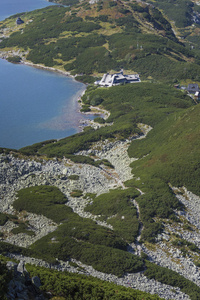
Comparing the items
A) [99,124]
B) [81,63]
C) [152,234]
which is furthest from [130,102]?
[152,234]

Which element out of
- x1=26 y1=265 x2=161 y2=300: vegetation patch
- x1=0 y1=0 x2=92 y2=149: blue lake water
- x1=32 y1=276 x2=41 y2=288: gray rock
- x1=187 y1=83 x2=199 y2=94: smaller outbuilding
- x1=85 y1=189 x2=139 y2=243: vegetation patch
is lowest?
x1=187 y1=83 x2=199 y2=94: smaller outbuilding

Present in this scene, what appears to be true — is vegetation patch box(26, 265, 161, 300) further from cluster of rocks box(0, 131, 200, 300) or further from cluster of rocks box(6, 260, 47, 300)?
cluster of rocks box(0, 131, 200, 300)

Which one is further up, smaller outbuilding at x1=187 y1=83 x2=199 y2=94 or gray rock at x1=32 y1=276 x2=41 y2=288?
gray rock at x1=32 y1=276 x2=41 y2=288

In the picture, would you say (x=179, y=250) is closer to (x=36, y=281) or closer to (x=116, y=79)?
(x=36, y=281)

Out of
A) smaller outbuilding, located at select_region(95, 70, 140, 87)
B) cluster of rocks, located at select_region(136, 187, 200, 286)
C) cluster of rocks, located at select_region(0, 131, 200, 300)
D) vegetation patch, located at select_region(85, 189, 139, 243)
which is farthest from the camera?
smaller outbuilding, located at select_region(95, 70, 140, 87)

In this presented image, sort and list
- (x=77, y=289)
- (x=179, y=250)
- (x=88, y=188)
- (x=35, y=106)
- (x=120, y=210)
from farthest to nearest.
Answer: (x=35, y=106)
(x=88, y=188)
(x=120, y=210)
(x=179, y=250)
(x=77, y=289)

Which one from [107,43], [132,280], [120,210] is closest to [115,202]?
[120,210]

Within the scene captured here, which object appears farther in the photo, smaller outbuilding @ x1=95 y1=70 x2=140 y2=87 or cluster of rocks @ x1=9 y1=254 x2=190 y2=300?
smaller outbuilding @ x1=95 y1=70 x2=140 y2=87

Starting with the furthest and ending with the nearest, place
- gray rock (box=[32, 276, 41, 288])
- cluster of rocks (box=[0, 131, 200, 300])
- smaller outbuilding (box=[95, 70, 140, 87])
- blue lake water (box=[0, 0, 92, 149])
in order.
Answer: smaller outbuilding (box=[95, 70, 140, 87]), blue lake water (box=[0, 0, 92, 149]), cluster of rocks (box=[0, 131, 200, 300]), gray rock (box=[32, 276, 41, 288])

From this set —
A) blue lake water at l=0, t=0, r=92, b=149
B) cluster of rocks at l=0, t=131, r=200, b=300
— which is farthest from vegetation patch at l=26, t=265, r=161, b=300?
blue lake water at l=0, t=0, r=92, b=149
